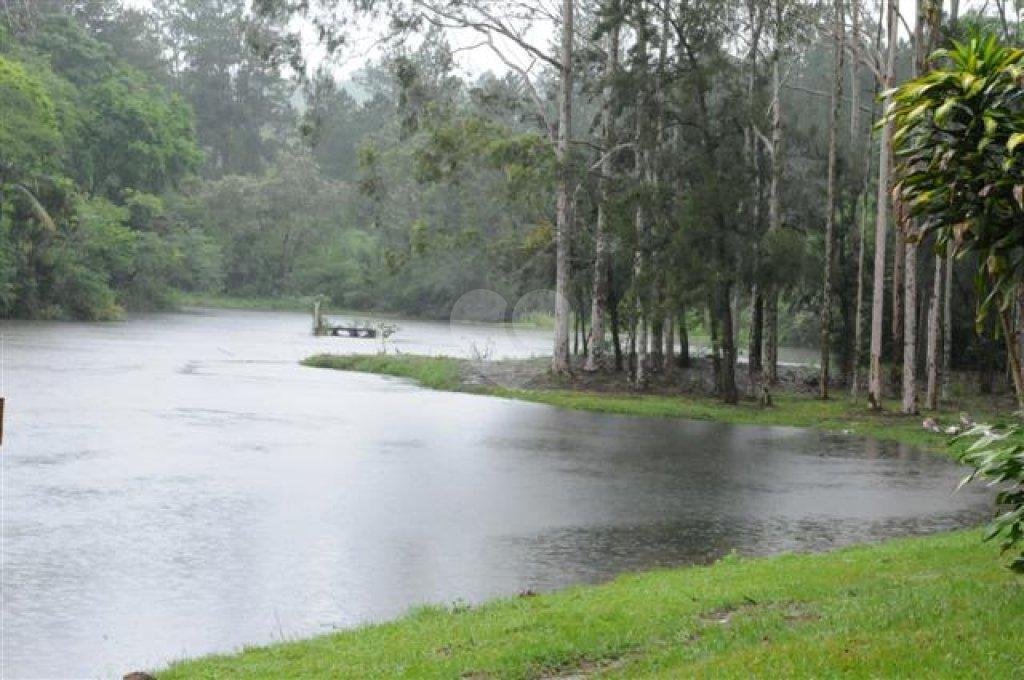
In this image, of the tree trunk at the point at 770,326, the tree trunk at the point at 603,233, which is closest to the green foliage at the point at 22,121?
the tree trunk at the point at 603,233

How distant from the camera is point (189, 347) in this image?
45781 mm

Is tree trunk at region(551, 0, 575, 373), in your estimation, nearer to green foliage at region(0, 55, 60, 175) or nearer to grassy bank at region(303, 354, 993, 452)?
grassy bank at region(303, 354, 993, 452)

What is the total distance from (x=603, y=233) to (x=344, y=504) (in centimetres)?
1744

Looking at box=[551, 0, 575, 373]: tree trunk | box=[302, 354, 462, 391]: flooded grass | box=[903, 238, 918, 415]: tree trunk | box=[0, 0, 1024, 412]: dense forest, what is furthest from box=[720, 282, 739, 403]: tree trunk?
box=[302, 354, 462, 391]: flooded grass

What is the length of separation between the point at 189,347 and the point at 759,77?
24.1 metres

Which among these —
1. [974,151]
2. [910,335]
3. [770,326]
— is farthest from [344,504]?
[770,326]

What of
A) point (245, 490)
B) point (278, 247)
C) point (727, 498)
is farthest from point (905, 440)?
point (278, 247)

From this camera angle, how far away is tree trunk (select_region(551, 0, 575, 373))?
31.5 m

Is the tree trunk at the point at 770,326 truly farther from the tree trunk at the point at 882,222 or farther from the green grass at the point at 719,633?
the green grass at the point at 719,633

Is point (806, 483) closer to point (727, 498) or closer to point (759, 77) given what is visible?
point (727, 498)

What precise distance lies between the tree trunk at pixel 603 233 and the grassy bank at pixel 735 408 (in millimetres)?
2281

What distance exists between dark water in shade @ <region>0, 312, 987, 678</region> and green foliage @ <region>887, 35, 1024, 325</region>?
530cm

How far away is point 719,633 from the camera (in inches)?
307

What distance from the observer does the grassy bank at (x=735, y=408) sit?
84.6ft
